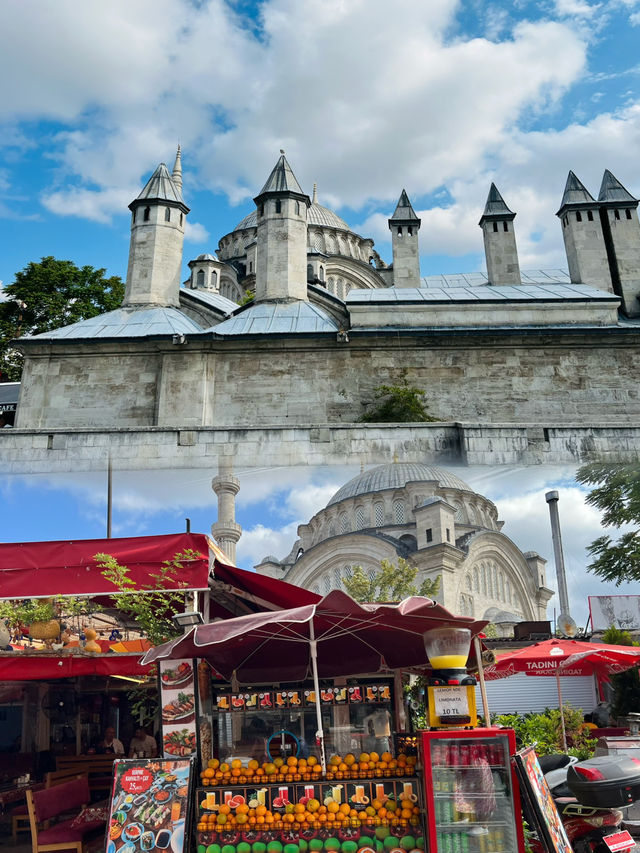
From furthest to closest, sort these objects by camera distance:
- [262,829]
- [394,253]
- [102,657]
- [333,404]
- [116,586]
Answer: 1. [394,253]
2. [333,404]
3. [102,657]
4. [116,586]
5. [262,829]

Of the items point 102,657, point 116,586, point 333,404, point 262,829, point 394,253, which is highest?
point 394,253

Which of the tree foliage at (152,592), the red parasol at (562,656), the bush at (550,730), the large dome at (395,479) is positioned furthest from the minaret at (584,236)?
the tree foliage at (152,592)

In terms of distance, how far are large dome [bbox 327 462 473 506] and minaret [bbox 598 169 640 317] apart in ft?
48.4

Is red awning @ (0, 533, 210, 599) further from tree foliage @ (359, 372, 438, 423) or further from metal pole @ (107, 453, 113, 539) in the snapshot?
tree foliage @ (359, 372, 438, 423)

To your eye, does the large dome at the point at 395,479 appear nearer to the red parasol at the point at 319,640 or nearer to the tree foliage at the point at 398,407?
the tree foliage at the point at 398,407

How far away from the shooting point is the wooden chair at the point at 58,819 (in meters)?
5.85

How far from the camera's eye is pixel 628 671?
13.1 m

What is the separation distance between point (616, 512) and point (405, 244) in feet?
30.2

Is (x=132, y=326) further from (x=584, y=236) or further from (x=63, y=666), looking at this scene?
(x=584, y=236)

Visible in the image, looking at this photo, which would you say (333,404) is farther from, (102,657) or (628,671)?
(102,657)

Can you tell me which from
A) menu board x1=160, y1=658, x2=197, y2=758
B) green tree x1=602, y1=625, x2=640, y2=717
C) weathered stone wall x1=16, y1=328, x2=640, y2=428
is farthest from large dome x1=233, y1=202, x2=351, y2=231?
menu board x1=160, y1=658, x2=197, y2=758

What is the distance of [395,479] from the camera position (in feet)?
113

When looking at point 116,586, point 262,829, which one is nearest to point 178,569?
point 116,586

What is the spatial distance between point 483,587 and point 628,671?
19.4 metres
